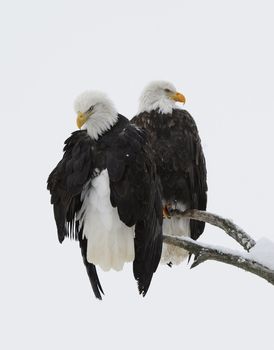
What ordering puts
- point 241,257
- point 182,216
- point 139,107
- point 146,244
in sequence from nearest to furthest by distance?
1. point 241,257
2. point 146,244
3. point 182,216
4. point 139,107

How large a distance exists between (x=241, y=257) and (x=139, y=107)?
2834mm

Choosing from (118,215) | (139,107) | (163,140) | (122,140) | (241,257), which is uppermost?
(139,107)

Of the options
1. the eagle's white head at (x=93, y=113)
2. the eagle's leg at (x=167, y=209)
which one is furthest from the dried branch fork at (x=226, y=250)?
the eagle's leg at (x=167, y=209)

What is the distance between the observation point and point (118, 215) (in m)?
4.66

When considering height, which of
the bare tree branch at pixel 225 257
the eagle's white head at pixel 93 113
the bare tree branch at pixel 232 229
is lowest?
the bare tree branch at pixel 225 257

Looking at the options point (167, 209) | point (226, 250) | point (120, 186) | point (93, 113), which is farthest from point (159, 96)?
point (226, 250)

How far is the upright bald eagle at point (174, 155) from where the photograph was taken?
6.67 meters

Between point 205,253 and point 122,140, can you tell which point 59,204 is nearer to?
point 122,140

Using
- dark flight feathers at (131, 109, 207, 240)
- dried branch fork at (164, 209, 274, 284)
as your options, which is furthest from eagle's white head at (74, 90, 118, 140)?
dark flight feathers at (131, 109, 207, 240)

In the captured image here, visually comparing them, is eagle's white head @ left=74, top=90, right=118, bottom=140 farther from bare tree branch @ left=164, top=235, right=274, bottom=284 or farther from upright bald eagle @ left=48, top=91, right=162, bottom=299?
bare tree branch @ left=164, top=235, right=274, bottom=284

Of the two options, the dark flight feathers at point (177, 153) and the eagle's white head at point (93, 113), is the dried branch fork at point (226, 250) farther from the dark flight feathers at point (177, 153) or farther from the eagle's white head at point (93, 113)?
the dark flight feathers at point (177, 153)

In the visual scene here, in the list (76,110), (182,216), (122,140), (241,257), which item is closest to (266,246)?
(241,257)

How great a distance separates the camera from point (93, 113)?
196 inches

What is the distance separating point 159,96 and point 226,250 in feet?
8.86
